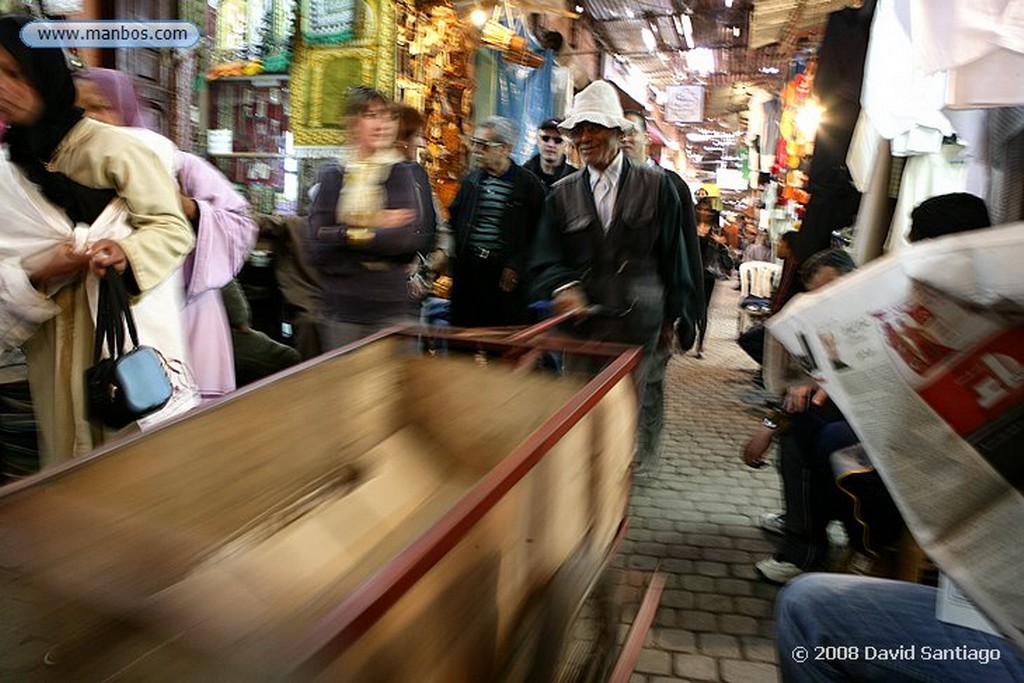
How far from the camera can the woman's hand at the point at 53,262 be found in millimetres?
2158

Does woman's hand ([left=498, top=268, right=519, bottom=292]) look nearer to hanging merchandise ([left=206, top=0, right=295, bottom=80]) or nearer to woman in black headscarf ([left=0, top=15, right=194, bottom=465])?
woman in black headscarf ([left=0, top=15, right=194, bottom=465])

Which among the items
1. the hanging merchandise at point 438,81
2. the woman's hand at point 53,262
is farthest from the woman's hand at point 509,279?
the woman's hand at point 53,262

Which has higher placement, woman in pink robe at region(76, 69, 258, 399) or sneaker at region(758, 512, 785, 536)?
woman in pink robe at region(76, 69, 258, 399)

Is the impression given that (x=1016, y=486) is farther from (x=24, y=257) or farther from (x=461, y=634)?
(x=24, y=257)

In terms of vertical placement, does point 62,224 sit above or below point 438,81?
below

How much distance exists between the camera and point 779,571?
3229 millimetres

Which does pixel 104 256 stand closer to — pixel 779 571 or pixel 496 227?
pixel 496 227

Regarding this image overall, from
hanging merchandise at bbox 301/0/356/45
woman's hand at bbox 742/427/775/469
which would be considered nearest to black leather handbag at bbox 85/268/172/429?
woman's hand at bbox 742/427/775/469

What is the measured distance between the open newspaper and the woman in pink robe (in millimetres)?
2566

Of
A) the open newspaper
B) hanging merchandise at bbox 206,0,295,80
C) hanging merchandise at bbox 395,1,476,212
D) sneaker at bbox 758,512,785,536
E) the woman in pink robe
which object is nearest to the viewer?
the open newspaper

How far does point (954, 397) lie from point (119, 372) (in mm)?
2120

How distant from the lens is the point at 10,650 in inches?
43.0

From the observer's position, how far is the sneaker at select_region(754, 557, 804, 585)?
322cm

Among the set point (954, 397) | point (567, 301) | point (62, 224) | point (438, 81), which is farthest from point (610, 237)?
point (438, 81)
